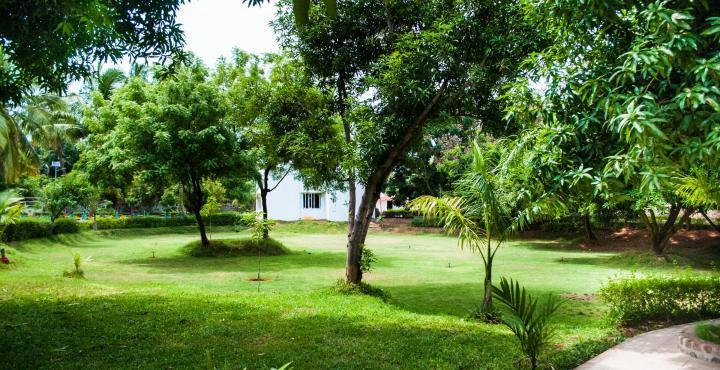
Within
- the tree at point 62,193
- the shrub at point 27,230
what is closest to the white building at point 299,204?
the tree at point 62,193

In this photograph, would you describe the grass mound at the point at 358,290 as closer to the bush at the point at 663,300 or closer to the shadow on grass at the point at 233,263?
the bush at the point at 663,300

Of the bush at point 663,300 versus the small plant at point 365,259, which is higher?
the small plant at point 365,259

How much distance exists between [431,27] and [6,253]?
45.4ft

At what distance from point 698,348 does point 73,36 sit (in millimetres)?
8658

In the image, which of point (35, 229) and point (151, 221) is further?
point (151, 221)

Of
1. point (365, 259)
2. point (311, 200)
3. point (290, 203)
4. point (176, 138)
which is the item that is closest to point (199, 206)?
point (176, 138)

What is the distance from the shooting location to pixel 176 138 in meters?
19.6

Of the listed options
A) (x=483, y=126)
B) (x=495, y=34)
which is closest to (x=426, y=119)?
(x=483, y=126)

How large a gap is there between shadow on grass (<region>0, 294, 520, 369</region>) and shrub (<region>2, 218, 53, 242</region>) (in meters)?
15.7


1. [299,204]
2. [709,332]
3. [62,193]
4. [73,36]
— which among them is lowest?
[709,332]

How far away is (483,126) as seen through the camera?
1160cm

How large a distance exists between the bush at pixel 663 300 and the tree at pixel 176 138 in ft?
49.7

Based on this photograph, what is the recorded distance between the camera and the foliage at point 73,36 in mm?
6117

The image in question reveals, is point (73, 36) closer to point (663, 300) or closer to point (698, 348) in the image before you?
point (698, 348)
